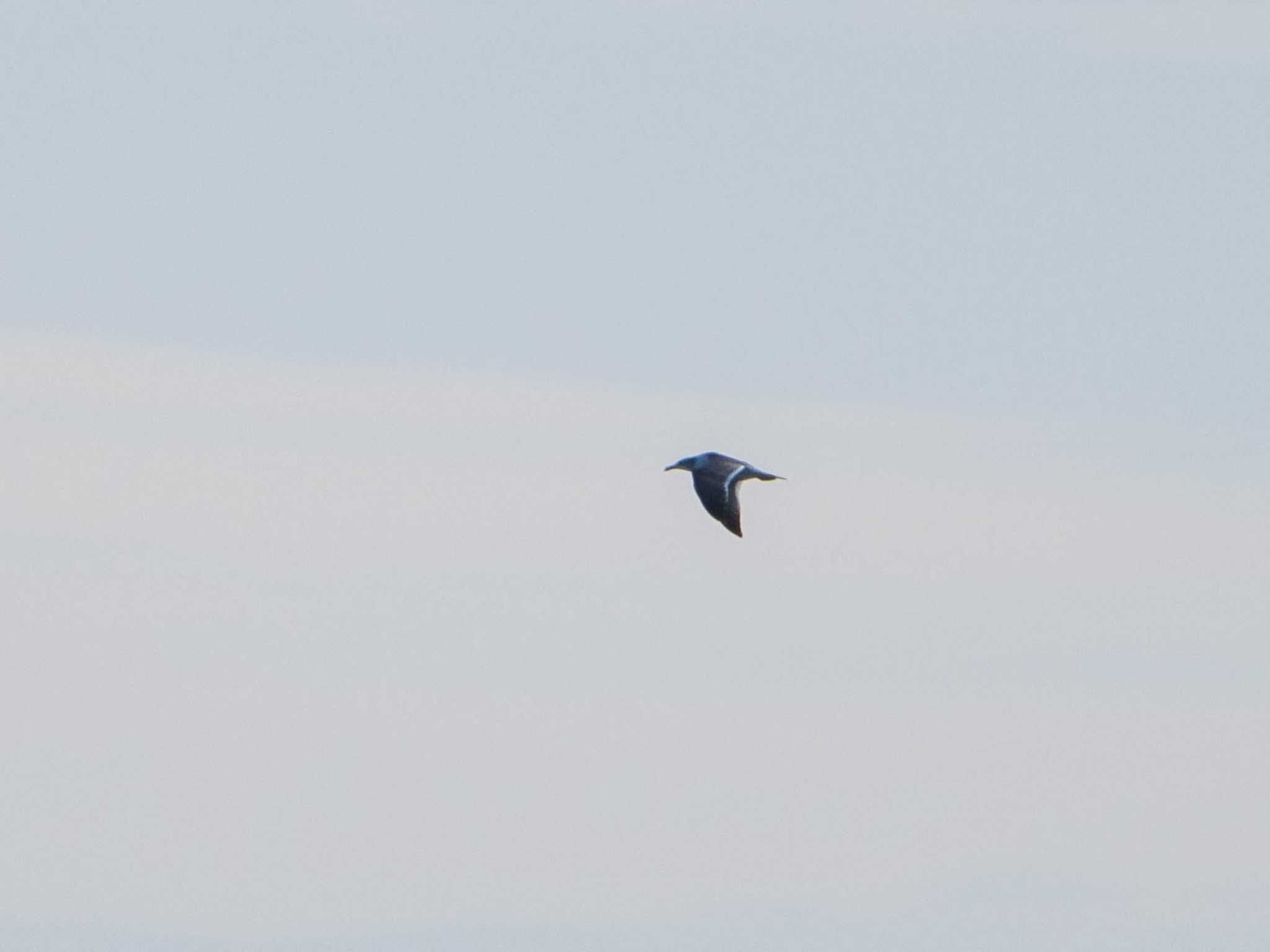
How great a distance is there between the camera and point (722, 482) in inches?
6255

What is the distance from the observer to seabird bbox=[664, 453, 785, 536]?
15738 centimetres

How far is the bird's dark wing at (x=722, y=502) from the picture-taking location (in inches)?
6191

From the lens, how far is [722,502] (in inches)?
6206

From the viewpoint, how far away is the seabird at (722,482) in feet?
516

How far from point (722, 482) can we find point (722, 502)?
143cm

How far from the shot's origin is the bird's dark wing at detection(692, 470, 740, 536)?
Answer: 516ft

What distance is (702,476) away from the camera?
526 ft
